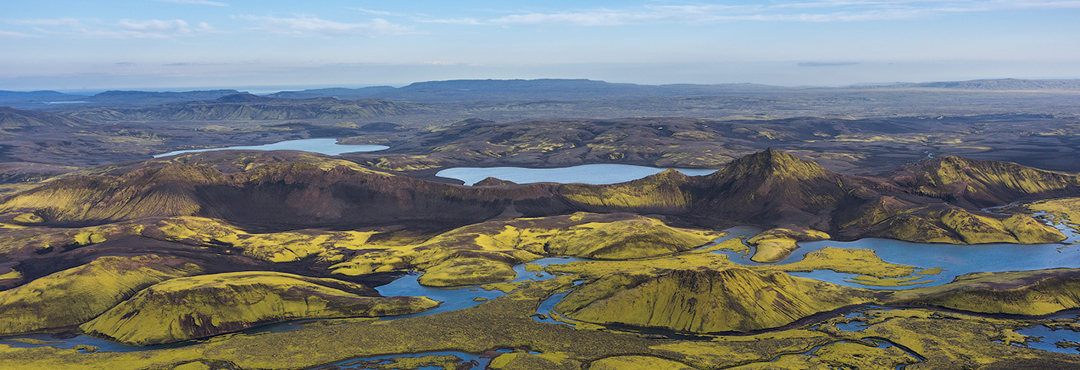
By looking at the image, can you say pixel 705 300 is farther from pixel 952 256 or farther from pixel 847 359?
pixel 952 256

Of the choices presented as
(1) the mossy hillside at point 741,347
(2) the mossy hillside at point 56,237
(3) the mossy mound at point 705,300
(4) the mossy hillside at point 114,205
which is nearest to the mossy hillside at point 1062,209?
(3) the mossy mound at point 705,300

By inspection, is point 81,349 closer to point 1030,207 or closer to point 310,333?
point 310,333

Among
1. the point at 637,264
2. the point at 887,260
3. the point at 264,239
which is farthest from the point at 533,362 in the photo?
the point at 264,239

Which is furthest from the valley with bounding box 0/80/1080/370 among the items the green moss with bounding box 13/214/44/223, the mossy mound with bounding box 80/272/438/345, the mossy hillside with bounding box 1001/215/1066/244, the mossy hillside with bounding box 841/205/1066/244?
the green moss with bounding box 13/214/44/223

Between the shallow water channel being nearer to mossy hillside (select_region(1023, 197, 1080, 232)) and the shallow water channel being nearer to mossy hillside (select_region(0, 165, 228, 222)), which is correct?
mossy hillside (select_region(1023, 197, 1080, 232))

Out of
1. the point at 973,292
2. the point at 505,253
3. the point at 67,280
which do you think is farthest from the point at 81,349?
the point at 973,292

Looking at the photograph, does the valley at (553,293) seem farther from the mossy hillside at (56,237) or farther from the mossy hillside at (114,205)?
the mossy hillside at (114,205)
